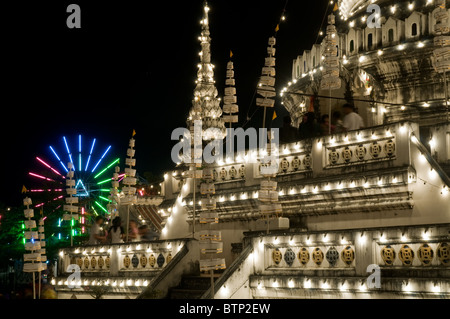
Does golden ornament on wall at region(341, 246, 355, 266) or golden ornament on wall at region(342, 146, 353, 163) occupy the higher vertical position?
golden ornament on wall at region(342, 146, 353, 163)

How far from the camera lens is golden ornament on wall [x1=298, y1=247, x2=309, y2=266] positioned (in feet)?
42.2

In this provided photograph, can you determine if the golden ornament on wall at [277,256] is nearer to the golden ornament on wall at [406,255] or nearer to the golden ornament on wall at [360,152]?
the golden ornament on wall at [406,255]

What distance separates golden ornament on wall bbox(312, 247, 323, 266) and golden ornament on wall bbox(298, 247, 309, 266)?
0.18 m

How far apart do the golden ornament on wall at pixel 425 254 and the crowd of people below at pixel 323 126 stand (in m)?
6.30

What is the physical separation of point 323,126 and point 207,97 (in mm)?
9820

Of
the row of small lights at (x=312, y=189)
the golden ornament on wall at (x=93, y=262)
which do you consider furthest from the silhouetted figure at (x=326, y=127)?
the golden ornament on wall at (x=93, y=262)

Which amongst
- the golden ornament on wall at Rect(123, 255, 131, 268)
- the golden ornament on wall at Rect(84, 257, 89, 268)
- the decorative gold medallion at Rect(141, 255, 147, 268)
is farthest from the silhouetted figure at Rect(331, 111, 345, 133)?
the golden ornament on wall at Rect(84, 257, 89, 268)

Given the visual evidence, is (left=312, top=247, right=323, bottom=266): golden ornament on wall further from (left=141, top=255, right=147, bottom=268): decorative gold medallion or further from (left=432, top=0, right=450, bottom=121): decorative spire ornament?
(left=141, top=255, right=147, bottom=268): decorative gold medallion

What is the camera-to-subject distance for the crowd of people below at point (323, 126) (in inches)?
678

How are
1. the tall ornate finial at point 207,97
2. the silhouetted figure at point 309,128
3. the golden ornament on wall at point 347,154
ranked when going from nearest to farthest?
the golden ornament on wall at point 347,154
the silhouetted figure at point 309,128
the tall ornate finial at point 207,97

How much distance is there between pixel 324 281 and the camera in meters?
12.3

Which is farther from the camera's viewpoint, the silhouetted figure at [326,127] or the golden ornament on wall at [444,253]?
the silhouetted figure at [326,127]
